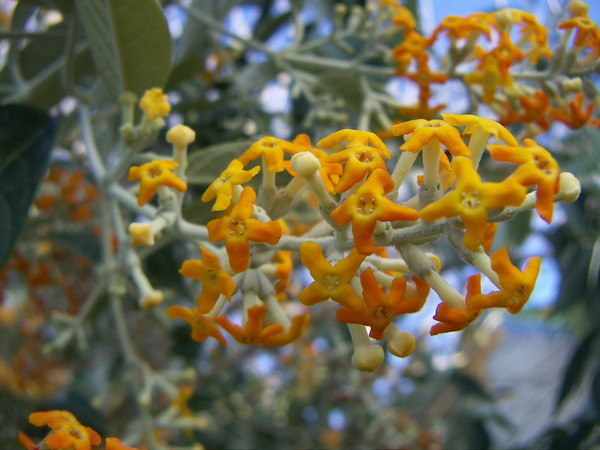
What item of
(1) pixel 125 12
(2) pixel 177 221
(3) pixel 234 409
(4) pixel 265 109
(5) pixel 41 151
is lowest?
(3) pixel 234 409

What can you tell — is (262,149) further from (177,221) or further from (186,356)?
(186,356)

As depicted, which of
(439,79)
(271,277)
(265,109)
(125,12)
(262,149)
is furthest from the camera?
(265,109)

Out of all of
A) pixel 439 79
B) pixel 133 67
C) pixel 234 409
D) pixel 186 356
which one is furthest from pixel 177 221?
pixel 234 409

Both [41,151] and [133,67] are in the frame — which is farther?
[41,151]

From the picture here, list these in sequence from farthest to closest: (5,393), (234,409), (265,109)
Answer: (234,409) < (265,109) < (5,393)

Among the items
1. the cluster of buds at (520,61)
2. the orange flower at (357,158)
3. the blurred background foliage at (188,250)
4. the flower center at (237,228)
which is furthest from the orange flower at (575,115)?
the flower center at (237,228)

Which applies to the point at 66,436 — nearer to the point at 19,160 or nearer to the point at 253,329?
the point at 253,329

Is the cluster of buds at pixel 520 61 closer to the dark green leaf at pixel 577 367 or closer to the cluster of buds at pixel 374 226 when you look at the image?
the cluster of buds at pixel 374 226

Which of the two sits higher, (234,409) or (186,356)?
(186,356)
